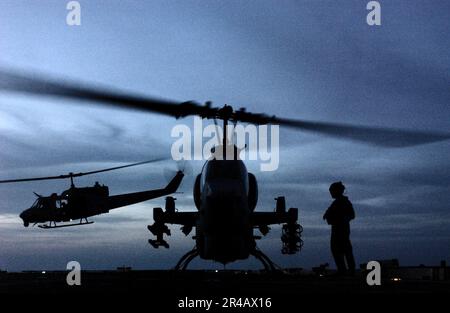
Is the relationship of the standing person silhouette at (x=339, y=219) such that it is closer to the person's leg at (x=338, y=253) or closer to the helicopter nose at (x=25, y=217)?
the person's leg at (x=338, y=253)

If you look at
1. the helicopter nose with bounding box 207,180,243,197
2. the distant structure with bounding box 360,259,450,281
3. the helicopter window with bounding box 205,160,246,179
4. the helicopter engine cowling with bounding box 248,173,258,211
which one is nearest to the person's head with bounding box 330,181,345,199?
the helicopter nose with bounding box 207,180,243,197

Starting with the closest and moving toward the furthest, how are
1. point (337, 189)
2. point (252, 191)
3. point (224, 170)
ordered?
1. point (337, 189)
2. point (224, 170)
3. point (252, 191)

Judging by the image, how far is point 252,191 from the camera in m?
21.6

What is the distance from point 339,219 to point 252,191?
27.8ft

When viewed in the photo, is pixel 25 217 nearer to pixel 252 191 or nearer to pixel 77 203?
pixel 77 203

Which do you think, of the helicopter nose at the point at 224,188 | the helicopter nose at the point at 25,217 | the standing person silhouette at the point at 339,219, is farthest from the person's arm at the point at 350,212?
the helicopter nose at the point at 25,217

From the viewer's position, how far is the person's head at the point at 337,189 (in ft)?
43.3

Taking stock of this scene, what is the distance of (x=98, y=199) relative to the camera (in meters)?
48.2

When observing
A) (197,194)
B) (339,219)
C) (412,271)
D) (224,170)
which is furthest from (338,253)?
(412,271)

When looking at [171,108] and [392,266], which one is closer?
[171,108]

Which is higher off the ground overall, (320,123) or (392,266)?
(320,123)
